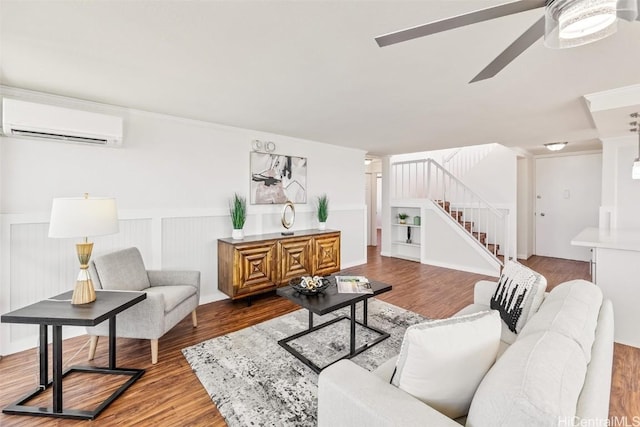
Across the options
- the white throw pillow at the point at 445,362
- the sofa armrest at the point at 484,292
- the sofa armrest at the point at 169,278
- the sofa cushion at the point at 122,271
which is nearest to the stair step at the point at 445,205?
the sofa armrest at the point at 484,292

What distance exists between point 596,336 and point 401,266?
4.33 m

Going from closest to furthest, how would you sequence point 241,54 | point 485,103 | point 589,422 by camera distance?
point 589,422, point 241,54, point 485,103

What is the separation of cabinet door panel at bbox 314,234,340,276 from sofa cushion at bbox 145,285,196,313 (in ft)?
6.10

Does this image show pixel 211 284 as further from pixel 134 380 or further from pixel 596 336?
pixel 596 336

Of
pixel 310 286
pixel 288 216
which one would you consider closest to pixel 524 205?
pixel 288 216

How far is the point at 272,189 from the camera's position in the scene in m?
4.22

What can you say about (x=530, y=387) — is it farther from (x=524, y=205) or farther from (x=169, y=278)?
(x=524, y=205)

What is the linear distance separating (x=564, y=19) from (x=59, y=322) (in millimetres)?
2995

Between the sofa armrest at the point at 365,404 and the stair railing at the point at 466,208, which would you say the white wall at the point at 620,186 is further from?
the sofa armrest at the point at 365,404

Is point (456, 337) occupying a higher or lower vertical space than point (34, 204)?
lower

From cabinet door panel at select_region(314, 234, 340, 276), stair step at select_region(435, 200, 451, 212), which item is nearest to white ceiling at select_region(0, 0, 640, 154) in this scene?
cabinet door panel at select_region(314, 234, 340, 276)

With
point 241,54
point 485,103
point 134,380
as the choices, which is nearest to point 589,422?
point 241,54

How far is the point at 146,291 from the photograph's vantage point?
2.59 meters

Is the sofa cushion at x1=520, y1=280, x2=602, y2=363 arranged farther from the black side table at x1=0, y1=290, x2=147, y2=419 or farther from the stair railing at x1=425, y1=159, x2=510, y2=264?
the stair railing at x1=425, y1=159, x2=510, y2=264
